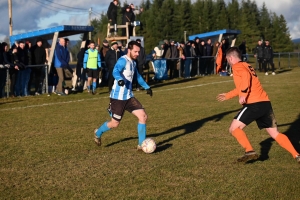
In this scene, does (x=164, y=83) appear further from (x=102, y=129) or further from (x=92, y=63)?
(x=102, y=129)

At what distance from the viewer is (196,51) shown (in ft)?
88.8

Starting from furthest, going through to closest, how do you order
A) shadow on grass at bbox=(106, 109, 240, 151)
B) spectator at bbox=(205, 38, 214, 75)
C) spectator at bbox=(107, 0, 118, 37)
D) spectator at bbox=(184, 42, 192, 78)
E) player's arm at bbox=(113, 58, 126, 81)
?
1. spectator at bbox=(205, 38, 214, 75)
2. spectator at bbox=(184, 42, 192, 78)
3. spectator at bbox=(107, 0, 118, 37)
4. shadow on grass at bbox=(106, 109, 240, 151)
5. player's arm at bbox=(113, 58, 126, 81)

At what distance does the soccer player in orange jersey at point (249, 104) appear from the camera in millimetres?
7055

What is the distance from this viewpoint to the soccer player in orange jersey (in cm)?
705

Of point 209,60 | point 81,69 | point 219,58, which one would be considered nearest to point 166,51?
point 219,58

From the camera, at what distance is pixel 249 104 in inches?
283

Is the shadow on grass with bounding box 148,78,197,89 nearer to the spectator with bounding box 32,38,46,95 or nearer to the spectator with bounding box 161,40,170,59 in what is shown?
the spectator with bounding box 161,40,170,59

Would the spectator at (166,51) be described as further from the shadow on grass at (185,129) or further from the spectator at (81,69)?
the shadow on grass at (185,129)

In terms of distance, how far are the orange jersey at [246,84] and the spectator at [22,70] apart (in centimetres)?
1132

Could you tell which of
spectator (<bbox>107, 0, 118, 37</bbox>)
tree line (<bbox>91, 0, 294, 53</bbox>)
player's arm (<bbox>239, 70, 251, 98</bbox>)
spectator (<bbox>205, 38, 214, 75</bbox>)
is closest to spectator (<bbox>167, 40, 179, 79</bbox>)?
spectator (<bbox>107, 0, 118, 37</bbox>)

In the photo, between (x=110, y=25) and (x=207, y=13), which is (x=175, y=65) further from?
(x=207, y=13)

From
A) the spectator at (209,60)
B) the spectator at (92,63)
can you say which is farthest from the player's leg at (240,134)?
the spectator at (209,60)

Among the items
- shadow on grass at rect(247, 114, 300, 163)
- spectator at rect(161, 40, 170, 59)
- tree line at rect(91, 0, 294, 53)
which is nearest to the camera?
shadow on grass at rect(247, 114, 300, 163)

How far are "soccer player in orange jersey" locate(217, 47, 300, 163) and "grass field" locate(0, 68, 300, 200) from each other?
0.26 meters
